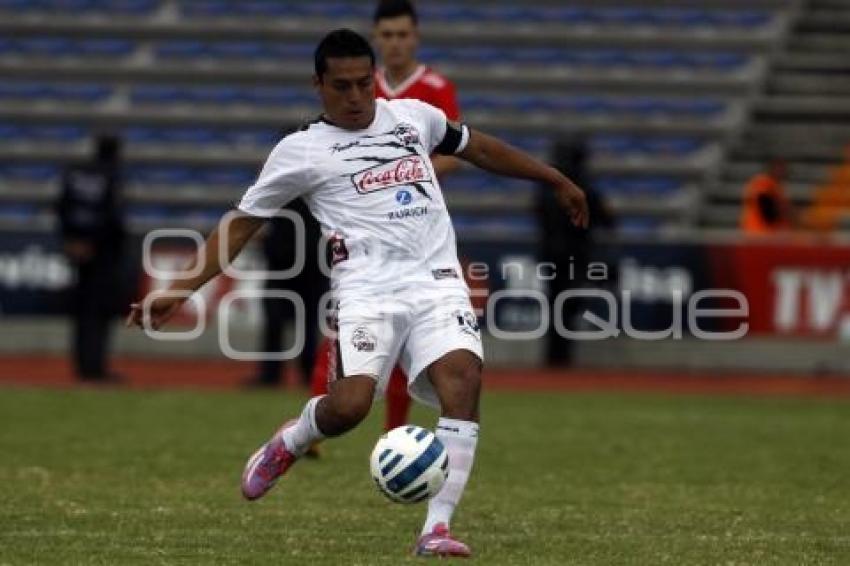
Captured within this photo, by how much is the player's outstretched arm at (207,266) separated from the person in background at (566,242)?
1282 cm

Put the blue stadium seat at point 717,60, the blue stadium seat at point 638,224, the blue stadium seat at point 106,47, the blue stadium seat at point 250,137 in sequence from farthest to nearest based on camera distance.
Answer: the blue stadium seat at point 106,47 → the blue stadium seat at point 250,137 → the blue stadium seat at point 717,60 → the blue stadium seat at point 638,224

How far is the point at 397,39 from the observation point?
1139cm

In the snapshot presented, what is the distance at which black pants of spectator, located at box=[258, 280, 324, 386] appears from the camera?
19078mm

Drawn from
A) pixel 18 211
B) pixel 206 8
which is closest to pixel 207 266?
pixel 18 211

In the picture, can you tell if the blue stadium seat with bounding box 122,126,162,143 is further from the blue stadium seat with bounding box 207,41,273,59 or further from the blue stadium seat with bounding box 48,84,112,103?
the blue stadium seat with bounding box 207,41,273,59

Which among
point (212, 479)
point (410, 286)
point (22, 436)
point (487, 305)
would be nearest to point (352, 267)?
point (410, 286)

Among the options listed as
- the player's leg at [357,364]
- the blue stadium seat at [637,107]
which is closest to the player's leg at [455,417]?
the player's leg at [357,364]

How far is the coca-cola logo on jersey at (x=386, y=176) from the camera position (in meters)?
8.55

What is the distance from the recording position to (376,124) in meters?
8.65

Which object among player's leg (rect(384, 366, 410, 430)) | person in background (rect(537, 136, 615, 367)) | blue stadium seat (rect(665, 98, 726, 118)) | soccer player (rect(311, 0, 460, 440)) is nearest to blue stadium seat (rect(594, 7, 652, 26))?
blue stadium seat (rect(665, 98, 726, 118))

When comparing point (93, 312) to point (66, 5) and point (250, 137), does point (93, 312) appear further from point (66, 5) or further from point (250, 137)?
point (66, 5)

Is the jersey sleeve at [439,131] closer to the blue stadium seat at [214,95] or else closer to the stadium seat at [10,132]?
the blue stadium seat at [214,95]

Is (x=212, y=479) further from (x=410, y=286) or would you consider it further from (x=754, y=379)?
(x=754, y=379)

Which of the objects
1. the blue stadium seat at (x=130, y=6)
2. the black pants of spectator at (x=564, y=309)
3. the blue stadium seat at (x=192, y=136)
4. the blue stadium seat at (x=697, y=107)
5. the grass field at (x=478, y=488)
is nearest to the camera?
the grass field at (x=478, y=488)
